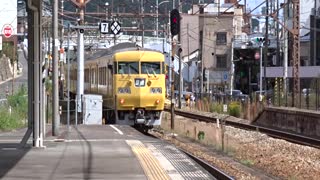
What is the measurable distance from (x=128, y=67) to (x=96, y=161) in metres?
14.6

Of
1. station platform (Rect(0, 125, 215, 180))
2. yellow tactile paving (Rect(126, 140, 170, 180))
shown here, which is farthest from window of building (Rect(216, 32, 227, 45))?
yellow tactile paving (Rect(126, 140, 170, 180))

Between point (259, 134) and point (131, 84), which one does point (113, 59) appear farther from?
point (259, 134)

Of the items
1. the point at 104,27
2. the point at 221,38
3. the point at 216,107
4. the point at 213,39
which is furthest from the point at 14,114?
the point at 221,38

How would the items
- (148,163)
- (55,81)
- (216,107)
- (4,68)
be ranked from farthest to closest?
(4,68)
(216,107)
(55,81)
(148,163)

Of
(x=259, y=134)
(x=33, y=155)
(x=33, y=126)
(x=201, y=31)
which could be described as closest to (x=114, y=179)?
(x=33, y=155)

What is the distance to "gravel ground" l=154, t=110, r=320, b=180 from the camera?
13.7 m

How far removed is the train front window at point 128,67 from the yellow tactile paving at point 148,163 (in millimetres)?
10507

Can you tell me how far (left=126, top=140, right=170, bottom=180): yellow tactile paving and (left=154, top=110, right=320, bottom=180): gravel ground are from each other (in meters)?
1.66

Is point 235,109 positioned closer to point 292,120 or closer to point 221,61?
point 292,120

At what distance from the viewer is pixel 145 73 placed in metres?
27.1

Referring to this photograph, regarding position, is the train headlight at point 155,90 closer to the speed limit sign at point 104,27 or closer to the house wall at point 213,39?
the speed limit sign at point 104,27

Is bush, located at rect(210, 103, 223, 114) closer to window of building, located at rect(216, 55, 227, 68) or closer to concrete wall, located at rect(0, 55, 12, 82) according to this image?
concrete wall, located at rect(0, 55, 12, 82)

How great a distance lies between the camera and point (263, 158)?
56.5ft

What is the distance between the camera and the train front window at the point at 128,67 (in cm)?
2692
